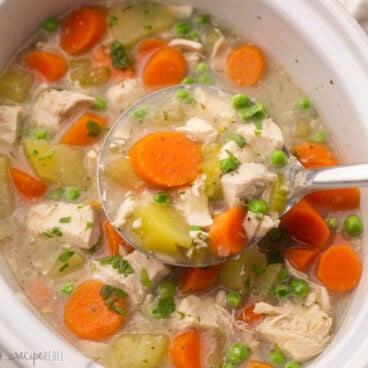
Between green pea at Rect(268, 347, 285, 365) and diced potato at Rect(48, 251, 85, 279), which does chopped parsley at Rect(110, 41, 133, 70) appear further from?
green pea at Rect(268, 347, 285, 365)

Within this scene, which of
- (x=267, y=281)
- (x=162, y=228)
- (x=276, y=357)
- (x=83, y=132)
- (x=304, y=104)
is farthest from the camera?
(x=304, y=104)

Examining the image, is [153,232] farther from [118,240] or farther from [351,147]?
[351,147]

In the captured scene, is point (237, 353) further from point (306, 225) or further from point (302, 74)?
point (302, 74)

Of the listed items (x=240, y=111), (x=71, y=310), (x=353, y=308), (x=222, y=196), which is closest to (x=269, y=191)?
(x=222, y=196)

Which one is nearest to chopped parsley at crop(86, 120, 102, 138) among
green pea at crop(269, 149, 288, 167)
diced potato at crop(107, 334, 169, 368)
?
green pea at crop(269, 149, 288, 167)

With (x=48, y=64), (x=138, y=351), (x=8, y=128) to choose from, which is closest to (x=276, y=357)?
(x=138, y=351)

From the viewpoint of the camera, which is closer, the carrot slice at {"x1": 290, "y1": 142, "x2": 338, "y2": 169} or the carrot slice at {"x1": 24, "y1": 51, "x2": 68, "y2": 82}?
the carrot slice at {"x1": 290, "y1": 142, "x2": 338, "y2": 169}
